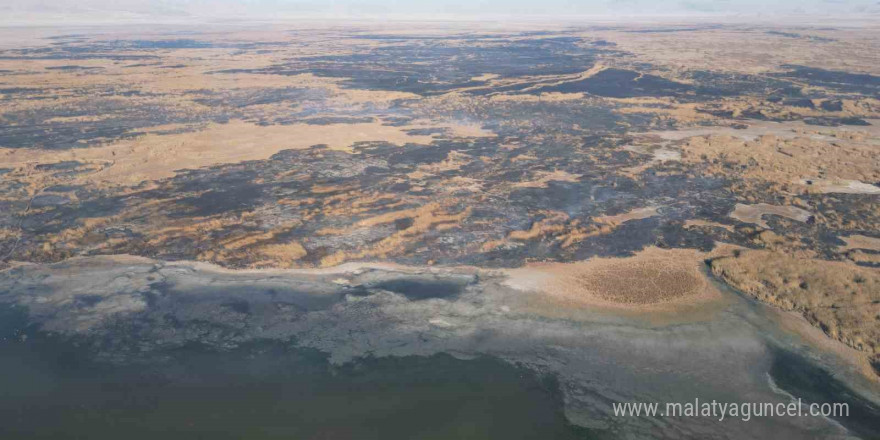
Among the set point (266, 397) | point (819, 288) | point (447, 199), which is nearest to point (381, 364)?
point (266, 397)

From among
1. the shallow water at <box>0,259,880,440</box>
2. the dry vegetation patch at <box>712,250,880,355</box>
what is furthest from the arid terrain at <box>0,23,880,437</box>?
the shallow water at <box>0,259,880,440</box>

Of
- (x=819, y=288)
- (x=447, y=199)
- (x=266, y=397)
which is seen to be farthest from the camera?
(x=447, y=199)

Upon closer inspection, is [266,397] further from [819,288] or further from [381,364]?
[819,288]

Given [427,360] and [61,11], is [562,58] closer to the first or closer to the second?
[427,360]

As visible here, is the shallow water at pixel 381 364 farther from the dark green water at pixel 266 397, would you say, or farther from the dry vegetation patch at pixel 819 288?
the dry vegetation patch at pixel 819 288

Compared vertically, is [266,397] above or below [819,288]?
below

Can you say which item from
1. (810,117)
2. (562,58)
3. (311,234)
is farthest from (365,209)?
(562,58)

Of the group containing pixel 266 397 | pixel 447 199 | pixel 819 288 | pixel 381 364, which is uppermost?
pixel 447 199
